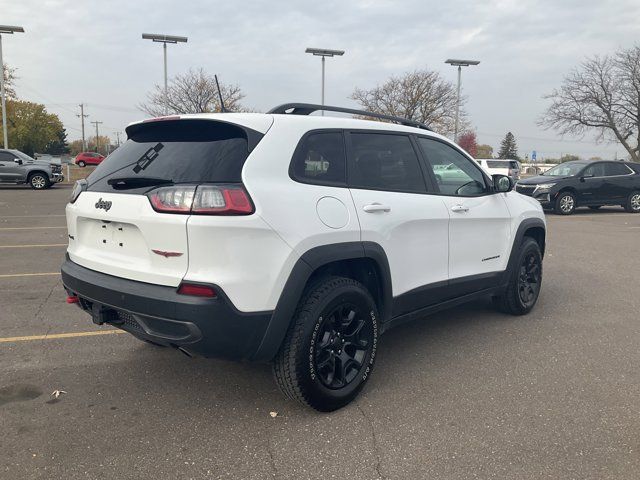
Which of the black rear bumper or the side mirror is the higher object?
the side mirror

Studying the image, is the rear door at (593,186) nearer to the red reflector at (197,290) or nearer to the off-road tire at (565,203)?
the off-road tire at (565,203)

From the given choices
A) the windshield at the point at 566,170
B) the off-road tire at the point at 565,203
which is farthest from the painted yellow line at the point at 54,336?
the windshield at the point at 566,170

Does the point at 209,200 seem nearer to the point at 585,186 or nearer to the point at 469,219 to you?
the point at 469,219

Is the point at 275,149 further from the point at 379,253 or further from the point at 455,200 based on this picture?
the point at 455,200

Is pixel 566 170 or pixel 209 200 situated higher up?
pixel 566 170

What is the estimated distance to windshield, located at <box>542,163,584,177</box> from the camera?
14883mm

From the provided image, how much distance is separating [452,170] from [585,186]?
12771mm

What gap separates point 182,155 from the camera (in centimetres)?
277

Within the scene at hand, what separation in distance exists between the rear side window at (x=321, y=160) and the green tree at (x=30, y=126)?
214 ft

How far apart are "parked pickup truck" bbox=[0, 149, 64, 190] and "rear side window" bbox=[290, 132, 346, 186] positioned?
22246 millimetres

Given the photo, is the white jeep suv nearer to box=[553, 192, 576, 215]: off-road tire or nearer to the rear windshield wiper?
the rear windshield wiper

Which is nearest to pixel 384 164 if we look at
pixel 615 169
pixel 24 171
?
pixel 615 169

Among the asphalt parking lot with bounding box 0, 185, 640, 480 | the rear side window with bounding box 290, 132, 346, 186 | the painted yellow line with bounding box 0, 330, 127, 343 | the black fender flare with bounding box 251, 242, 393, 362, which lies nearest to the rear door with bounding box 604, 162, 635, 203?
the asphalt parking lot with bounding box 0, 185, 640, 480

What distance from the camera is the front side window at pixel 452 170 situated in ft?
12.9
